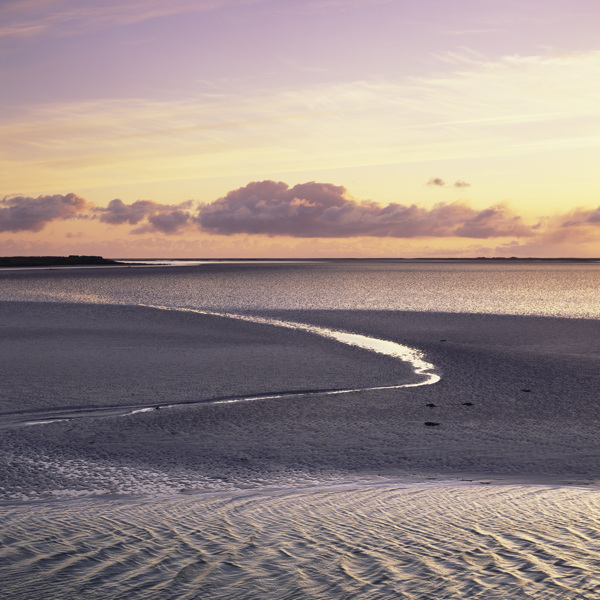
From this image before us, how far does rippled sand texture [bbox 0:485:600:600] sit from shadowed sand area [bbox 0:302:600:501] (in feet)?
3.12

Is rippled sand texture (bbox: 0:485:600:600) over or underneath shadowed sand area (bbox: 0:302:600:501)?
over

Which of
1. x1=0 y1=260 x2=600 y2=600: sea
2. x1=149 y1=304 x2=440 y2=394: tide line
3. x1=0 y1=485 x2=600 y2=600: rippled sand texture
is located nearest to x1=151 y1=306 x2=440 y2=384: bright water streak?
x1=149 y1=304 x2=440 y2=394: tide line

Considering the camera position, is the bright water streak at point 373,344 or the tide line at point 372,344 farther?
the bright water streak at point 373,344

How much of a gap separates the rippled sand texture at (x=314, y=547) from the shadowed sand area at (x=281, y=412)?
0.95 m

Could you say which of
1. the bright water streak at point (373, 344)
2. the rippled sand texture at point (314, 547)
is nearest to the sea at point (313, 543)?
the rippled sand texture at point (314, 547)

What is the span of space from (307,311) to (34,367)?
2090cm

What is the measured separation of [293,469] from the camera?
29.1 ft

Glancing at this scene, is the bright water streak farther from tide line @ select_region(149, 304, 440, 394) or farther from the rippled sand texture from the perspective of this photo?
the rippled sand texture

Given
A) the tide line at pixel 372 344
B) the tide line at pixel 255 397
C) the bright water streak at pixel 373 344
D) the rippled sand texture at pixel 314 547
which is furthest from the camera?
the bright water streak at pixel 373 344

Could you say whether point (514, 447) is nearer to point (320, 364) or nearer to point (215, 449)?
point (215, 449)

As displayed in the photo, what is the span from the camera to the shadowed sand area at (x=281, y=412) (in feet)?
29.0

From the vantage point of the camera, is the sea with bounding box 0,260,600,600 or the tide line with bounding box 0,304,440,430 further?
the tide line with bounding box 0,304,440,430

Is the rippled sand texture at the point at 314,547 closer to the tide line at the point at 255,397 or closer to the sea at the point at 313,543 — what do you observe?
the sea at the point at 313,543

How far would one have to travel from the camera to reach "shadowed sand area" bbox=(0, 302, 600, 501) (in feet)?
29.0
